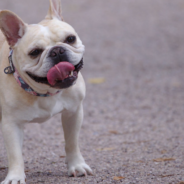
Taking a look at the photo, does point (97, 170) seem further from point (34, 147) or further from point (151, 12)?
point (151, 12)

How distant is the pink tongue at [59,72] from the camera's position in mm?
2963

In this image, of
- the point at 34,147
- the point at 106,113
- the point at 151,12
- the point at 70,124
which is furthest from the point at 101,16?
the point at 70,124

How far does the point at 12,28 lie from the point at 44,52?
0.45 m

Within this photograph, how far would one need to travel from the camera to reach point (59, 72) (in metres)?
2.96

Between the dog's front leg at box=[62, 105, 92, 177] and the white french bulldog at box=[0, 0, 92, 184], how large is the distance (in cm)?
19

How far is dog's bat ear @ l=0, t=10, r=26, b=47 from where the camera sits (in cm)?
319

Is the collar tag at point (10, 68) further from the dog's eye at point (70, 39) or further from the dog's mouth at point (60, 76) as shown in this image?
the dog's eye at point (70, 39)

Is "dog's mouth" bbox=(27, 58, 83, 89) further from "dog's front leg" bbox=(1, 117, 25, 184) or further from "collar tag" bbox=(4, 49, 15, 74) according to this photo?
"dog's front leg" bbox=(1, 117, 25, 184)

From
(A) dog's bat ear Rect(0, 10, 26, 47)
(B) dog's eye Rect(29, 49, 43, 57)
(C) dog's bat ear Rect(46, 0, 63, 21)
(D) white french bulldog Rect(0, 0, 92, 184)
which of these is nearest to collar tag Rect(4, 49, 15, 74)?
(D) white french bulldog Rect(0, 0, 92, 184)

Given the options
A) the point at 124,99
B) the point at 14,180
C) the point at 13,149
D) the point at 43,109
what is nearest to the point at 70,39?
the point at 43,109

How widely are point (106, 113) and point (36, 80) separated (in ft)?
11.7

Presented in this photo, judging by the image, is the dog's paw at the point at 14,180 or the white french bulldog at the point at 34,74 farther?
the dog's paw at the point at 14,180

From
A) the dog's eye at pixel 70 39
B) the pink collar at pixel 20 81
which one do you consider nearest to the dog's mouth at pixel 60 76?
the pink collar at pixel 20 81

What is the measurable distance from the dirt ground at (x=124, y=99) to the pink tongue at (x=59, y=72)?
101 centimetres
